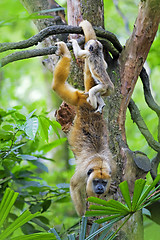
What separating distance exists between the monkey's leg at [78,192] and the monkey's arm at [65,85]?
93 cm

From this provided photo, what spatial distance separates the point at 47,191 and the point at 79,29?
2.22 metres

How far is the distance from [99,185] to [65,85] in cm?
122

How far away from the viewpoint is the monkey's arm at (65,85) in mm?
3338

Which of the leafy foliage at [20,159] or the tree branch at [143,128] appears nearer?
the leafy foliage at [20,159]

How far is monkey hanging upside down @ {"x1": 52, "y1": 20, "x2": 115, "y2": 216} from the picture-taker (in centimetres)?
329

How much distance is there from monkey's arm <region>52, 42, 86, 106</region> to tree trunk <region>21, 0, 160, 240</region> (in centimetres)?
28

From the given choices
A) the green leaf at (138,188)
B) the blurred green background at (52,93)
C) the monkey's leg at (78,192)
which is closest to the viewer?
the blurred green background at (52,93)

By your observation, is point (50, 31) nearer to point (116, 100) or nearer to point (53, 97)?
point (116, 100)

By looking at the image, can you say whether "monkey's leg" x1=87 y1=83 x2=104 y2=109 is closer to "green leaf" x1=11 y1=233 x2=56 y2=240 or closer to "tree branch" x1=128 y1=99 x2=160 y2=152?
"tree branch" x1=128 y1=99 x2=160 y2=152

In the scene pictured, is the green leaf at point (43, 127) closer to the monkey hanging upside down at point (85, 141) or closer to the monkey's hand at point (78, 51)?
the monkey hanging upside down at point (85, 141)

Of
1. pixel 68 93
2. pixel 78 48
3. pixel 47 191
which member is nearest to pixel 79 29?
pixel 78 48

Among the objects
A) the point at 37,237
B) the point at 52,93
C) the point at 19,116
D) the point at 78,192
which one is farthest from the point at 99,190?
the point at 52,93

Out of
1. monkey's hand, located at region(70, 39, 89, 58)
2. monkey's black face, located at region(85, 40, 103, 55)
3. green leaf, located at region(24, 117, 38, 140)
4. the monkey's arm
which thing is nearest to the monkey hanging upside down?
the monkey's arm

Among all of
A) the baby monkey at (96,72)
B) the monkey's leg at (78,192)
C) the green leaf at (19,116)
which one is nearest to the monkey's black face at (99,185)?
the monkey's leg at (78,192)
